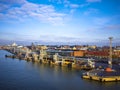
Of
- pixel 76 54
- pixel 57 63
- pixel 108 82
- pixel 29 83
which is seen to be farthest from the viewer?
pixel 76 54

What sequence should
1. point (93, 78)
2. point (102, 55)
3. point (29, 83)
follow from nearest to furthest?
point (29, 83) → point (93, 78) → point (102, 55)

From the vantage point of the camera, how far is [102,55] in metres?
21.0

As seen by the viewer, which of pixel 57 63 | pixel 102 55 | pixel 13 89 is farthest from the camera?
pixel 102 55

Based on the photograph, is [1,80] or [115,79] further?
[115,79]

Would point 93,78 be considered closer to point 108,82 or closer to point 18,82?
point 108,82

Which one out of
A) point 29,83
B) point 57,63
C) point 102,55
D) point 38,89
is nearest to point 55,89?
point 38,89

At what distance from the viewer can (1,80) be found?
8.37 metres

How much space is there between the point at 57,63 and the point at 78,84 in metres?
8.11

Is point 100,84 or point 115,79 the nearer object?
point 100,84

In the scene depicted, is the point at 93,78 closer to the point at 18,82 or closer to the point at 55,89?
the point at 55,89

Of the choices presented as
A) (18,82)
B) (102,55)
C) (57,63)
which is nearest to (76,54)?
(102,55)

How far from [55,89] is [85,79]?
7.67 feet

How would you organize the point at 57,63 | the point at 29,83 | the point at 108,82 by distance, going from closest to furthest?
the point at 29,83
the point at 108,82
the point at 57,63

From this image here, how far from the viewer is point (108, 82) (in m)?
8.60
